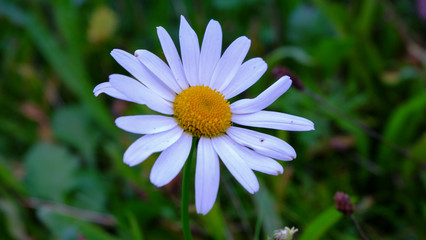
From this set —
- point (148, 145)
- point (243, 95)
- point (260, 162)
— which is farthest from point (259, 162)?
point (243, 95)

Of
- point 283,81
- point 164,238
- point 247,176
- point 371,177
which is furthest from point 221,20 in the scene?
point 247,176

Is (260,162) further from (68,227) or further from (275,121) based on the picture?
(68,227)

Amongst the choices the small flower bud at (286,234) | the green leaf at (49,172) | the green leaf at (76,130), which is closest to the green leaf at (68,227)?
the green leaf at (49,172)

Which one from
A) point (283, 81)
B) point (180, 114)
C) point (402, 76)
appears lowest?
point (180, 114)

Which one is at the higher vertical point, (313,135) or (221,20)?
(221,20)

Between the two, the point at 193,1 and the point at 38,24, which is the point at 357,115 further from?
the point at 38,24

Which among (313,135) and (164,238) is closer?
(164,238)
